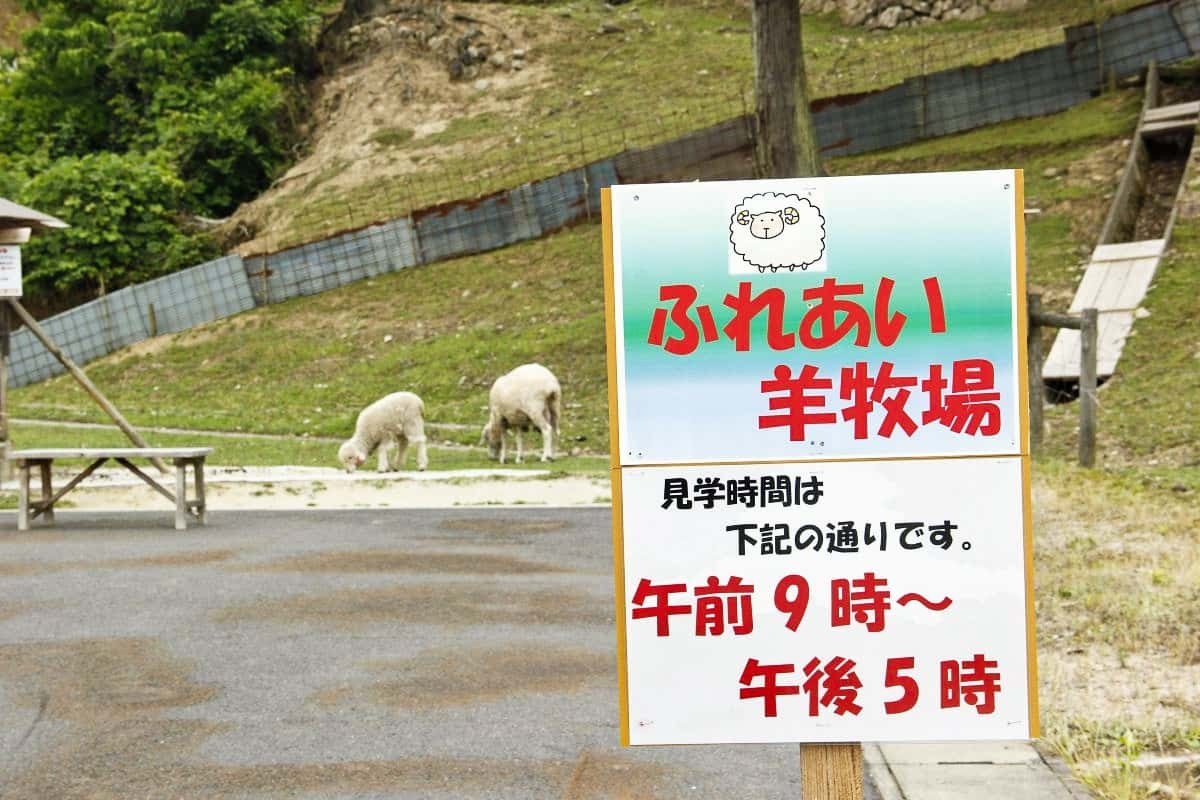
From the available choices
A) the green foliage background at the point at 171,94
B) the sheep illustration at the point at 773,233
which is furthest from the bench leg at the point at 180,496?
the green foliage background at the point at 171,94

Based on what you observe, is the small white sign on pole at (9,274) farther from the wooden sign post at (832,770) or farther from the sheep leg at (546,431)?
the wooden sign post at (832,770)

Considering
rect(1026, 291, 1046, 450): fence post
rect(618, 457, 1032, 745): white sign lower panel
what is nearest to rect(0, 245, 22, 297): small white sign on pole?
rect(1026, 291, 1046, 450): fence post

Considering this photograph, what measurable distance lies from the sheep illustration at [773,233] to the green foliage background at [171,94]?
3942 cm

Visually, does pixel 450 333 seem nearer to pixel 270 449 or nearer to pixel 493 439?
pixel 270 449

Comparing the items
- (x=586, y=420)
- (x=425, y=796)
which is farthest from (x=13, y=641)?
(x=586, y=420)

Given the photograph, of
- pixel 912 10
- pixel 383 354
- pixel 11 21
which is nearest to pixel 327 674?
pixel 383 354

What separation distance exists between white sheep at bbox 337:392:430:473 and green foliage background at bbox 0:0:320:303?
80.5 feet

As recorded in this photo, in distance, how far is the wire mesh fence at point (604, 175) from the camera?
33406mm

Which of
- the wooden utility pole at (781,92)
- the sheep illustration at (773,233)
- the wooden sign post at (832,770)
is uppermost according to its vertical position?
the wooden utility pole at (781,92)

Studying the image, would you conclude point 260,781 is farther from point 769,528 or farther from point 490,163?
point 490,163

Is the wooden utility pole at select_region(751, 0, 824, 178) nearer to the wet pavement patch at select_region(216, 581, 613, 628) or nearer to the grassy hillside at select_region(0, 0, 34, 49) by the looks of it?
the wet pavement patch at select_region(216, 581, 613, 628)

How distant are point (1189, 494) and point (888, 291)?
Result: 9156 mm

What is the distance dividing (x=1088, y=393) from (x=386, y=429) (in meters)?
8.29

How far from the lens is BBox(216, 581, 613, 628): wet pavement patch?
8898mm
